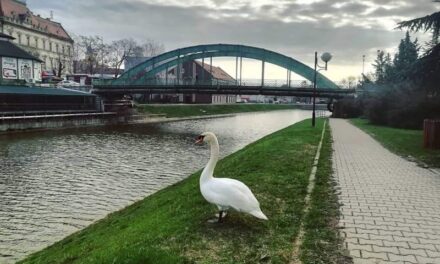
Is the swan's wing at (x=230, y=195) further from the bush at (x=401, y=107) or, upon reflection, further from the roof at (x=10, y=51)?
the roof at (x=10, y=51)

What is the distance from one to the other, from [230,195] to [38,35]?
104 m

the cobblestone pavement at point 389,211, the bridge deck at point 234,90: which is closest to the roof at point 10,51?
the bridge deck at point 234,90

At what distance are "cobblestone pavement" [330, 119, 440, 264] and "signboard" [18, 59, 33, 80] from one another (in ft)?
172

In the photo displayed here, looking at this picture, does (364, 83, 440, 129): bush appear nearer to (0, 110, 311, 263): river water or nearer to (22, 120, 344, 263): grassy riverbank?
(0, 110, 311, 263): river water

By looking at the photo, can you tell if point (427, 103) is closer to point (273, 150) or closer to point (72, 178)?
point (273, 150)

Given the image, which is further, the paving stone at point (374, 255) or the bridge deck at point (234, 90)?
the bridge deck at point (234, 90)

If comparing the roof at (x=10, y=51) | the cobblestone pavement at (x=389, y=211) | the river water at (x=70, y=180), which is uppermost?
the roof at (x=10, y=51)

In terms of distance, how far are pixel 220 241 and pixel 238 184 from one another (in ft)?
2.78

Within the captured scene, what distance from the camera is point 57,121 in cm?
4350

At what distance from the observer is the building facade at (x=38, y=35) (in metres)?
86.6

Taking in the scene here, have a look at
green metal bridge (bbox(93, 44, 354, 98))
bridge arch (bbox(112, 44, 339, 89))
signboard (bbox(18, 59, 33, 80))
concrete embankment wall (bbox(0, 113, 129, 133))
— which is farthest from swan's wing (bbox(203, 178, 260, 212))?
bridge arch (bbox(112, 44, 339, 89))

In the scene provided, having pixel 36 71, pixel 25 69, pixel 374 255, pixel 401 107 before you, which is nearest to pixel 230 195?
pixel 374 255

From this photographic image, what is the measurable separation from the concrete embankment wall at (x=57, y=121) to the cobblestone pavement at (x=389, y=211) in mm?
32363

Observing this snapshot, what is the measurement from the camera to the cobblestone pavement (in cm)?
561
